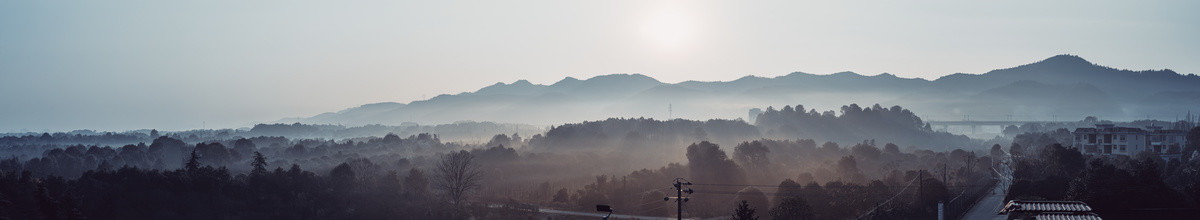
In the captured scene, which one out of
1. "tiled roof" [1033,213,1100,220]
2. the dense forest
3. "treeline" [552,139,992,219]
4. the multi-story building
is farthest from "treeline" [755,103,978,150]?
"tiled roof" [1033,213,1100,220]

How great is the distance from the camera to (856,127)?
555ft

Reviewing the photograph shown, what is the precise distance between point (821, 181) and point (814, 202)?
17.7 m

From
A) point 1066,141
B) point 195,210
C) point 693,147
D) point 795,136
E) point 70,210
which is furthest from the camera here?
point 795,136

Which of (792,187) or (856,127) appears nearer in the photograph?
(792,187)

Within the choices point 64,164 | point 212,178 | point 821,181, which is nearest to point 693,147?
point 821,181

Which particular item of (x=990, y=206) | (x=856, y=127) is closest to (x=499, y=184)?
(x=990, y=206)

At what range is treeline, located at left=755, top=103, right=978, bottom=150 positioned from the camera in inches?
6403

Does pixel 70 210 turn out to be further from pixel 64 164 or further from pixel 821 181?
pixel 821 181

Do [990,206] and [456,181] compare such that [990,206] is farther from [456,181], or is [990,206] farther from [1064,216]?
[456,181]

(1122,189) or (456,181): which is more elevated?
(1122,189)

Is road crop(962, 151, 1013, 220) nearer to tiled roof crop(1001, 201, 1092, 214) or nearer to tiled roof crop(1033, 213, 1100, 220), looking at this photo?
tiled roof crop(1001, 201, 1092, 214)

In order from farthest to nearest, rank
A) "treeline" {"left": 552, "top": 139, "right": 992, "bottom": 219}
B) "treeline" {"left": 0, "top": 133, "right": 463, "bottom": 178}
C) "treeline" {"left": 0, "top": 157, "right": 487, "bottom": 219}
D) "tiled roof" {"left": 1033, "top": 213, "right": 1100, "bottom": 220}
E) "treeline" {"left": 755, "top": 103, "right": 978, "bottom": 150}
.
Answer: "treeline" {"left": 755, "top": 103, "right": 978, "bottom": 150} → "treeline" {"left": 0, "top": 133, "right": 463, "bottom": 178} → "treeline" {"left": 552, "top": 139, "right": 992, "bottom": 219} → "treeline" {"left": 0, "top": 157, "right": 487, "bottom": 219} → "tiled roof" {"left": 1033, "top": 213, "right": 1100, "bottom": 220}

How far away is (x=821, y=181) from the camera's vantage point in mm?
72812

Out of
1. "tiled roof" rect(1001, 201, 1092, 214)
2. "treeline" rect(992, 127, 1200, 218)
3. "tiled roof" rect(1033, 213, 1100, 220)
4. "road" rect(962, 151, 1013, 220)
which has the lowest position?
"road" rect(962, 151, 1013, 220)
